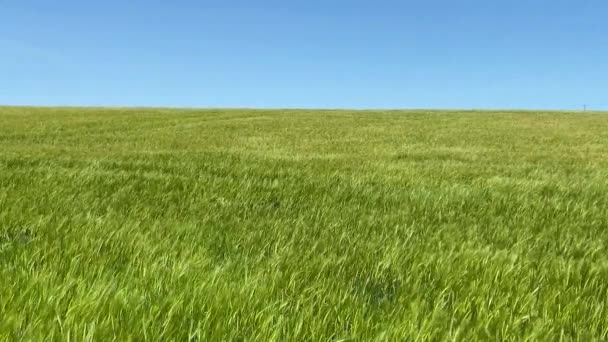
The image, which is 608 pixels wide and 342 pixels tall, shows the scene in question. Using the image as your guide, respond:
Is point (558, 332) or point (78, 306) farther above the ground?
point (78, 306)

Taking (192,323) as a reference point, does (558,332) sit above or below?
below

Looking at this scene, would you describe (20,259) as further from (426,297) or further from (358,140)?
(358,140)

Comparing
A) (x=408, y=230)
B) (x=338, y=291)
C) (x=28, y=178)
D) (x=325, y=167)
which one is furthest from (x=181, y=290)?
(x=325, y=167)

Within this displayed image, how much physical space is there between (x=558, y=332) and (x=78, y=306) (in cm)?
222

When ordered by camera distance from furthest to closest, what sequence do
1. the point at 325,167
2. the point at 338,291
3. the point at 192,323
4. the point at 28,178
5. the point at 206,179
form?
1. the point at 325,167
2. the point at 206,179
3. the point at 28,178
4. the point at 338,291
5. the point at 192,323

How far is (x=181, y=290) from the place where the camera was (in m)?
2.73

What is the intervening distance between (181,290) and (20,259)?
3.55 ft

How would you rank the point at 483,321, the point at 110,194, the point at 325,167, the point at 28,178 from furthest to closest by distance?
the point at 325,167, the point at 28,178, the point at 110,194, the point at 483,321

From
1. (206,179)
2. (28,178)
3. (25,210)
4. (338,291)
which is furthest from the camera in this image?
(206,179)

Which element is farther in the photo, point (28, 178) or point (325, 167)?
point (325, 167)

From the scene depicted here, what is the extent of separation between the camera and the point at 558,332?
2.66m

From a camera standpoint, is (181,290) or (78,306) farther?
(181,290)

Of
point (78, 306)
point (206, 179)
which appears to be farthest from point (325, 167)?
point (78, 306)

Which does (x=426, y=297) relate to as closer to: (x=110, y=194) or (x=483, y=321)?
(x=483, y=321)
